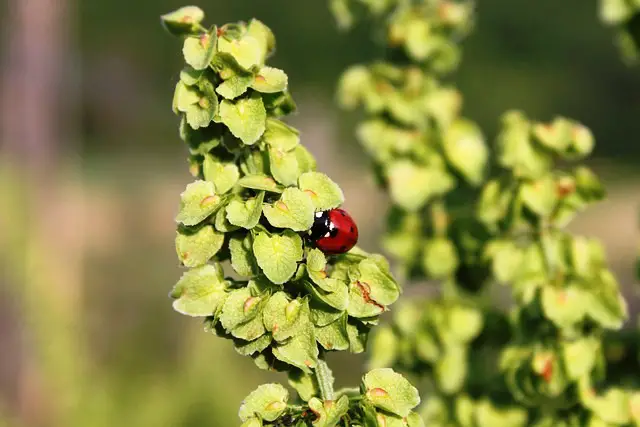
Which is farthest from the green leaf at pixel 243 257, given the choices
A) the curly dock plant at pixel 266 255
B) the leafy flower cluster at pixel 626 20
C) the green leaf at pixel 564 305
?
the leafy flower cluster at pixel 626 20

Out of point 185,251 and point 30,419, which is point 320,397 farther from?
point 30,419

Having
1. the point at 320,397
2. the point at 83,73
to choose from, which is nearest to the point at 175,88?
the point at 320,397

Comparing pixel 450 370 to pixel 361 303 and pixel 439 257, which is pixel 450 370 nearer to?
pixel 439 257

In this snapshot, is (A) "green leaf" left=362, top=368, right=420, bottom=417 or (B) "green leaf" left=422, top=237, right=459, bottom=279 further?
(B) "green leaf" left=422, top=237, right=459, bottom=279

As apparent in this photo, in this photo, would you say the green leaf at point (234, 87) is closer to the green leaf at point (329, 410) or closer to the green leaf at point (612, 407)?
the green leaf at point (329, 410)

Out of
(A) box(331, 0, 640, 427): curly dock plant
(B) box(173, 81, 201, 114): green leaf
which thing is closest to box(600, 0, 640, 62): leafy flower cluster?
(A) box(331, 0, 640, 427): curly dock plant

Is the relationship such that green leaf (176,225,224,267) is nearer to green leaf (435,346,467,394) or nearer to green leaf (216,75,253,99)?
green leaf (216,75,253,99)
